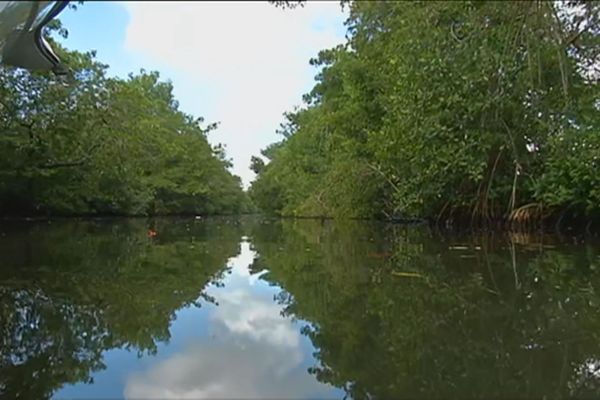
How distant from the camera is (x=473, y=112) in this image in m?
8.84

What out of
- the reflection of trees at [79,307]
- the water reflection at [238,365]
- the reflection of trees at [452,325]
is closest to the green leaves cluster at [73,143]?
the reflection of trees at [79,307]

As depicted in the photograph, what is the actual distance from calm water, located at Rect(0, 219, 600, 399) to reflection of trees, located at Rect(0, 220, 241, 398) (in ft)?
0.05

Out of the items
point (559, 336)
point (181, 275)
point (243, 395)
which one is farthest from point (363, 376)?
point (181, 275)

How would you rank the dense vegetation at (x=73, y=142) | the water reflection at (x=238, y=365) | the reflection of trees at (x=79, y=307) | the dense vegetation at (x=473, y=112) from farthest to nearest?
the dense vegetation at (x=73, y=142), the dense vegetation at (x=473, y=112), the reflection of trees at (x=79, y=307), the water reflection at (x=238, y=365)

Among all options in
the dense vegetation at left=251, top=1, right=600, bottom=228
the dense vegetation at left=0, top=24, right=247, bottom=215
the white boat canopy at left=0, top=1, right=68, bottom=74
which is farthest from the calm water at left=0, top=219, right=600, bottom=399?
the dense vegetation at left=0, top=24, right=247, bottom=215

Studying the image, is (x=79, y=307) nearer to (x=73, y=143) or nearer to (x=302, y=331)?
(x=302, y=331)

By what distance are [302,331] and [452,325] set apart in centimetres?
91

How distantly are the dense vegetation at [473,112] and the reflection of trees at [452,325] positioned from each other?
5.85 ft

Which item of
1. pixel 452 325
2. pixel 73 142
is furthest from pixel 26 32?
pixel 73 142

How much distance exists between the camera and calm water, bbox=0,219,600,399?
2502mm

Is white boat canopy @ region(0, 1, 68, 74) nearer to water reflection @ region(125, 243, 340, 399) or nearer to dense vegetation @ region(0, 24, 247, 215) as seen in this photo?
water reflection @ region(125, 243, 340, 399)

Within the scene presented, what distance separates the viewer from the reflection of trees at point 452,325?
8.14 ft

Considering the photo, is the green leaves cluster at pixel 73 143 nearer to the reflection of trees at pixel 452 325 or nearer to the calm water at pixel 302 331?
the calm water at pixel 302 331

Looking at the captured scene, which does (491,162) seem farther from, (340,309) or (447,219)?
(340,309)
